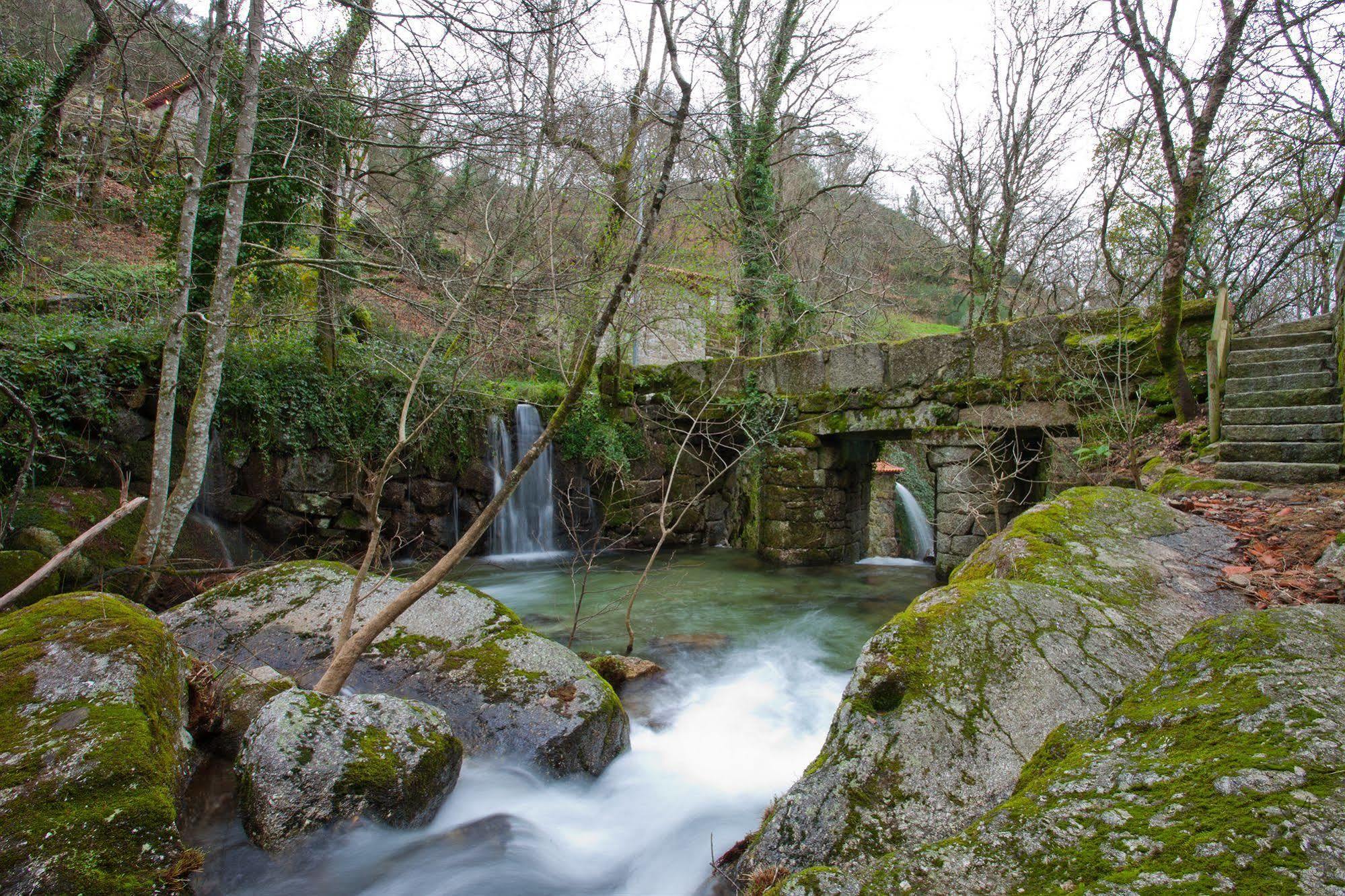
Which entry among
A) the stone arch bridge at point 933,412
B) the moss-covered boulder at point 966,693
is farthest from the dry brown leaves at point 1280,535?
the stone arch bridge at point 933,412

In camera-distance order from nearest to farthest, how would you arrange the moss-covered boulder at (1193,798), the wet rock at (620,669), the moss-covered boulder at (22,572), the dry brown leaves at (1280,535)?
1. the moss-covered boulder at (1193,798)
2. the dry brown leaves at (1280,535)
3. the moss-covered boulder at (22,572)
4. the wet rock at (620,669)

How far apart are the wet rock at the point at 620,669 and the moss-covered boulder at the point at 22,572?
343cm

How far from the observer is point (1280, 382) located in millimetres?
5684

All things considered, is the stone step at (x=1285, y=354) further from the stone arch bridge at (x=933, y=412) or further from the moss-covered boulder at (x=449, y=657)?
the moss-covered boulder at (x=449, y=657)

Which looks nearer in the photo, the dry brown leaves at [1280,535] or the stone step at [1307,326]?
the dry brown leaves at [1280,535]

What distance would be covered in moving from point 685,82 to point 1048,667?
101 inches

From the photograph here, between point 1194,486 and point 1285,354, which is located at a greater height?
point 1285,354

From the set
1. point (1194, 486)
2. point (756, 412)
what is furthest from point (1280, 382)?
point (756, 412)

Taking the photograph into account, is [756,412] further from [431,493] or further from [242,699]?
[242,699]

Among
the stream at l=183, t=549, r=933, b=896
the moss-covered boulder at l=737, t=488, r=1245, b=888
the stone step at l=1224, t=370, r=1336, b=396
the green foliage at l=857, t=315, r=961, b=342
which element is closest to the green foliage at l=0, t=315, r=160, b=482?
the stream at l=183, t=549, r=933, b=896

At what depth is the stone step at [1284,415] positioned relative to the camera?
5.12 metres

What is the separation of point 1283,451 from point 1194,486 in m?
1.14

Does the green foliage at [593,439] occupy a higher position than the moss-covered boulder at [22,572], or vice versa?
the green foliage at [593,439]

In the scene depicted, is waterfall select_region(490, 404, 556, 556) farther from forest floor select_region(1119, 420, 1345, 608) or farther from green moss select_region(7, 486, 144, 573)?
forest floor select_region(1119, 420, 1345, 608)
